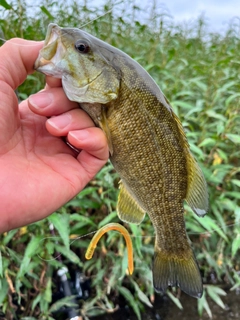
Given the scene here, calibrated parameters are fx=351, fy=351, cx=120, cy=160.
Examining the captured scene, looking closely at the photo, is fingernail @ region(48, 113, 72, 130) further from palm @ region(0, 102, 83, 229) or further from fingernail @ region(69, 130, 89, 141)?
palm @ region(0, 102, 83, 229)

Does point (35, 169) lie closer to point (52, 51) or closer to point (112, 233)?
point (52, 51)

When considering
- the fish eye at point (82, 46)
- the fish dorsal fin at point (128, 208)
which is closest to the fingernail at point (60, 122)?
the fish eye at point (82, 46)

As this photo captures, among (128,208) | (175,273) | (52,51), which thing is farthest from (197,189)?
(52,51)

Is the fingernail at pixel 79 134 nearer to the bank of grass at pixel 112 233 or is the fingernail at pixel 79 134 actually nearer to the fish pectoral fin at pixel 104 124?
the fish pectoral fin at pixel 104 124

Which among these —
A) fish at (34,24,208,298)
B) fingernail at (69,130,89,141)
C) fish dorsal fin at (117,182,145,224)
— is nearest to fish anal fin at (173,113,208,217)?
fish at (34,24,208,298)

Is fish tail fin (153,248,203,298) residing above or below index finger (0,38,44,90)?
below

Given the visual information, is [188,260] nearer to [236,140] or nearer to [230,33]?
[236,140]
